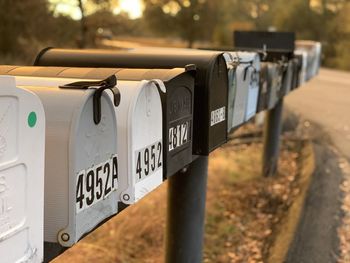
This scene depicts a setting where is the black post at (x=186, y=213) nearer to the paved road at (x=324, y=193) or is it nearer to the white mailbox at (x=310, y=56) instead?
the paved road at (x=324, y=193)

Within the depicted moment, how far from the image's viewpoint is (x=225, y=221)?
6.04 m

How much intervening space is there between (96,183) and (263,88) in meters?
2.84

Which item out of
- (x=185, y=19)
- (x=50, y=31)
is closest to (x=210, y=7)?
(x=185, y=19)

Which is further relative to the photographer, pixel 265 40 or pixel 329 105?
pixel 329 105

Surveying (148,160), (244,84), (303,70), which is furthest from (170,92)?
(303,70)

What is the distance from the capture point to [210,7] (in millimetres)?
32156

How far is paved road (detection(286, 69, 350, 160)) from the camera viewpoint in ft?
28.4

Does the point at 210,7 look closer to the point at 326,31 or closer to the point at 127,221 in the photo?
the point at 326,31

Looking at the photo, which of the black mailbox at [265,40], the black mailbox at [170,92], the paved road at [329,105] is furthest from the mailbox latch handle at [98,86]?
the paved road at [329,105]

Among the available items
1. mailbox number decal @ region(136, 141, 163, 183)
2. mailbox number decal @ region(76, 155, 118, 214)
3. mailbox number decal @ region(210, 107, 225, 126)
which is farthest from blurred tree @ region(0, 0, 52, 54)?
mailbox number decal @ region(76, 155, 118, 214)

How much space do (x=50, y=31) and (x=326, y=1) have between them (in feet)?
83.2

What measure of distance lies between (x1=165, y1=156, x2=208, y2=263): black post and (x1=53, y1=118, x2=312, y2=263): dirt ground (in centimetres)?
127

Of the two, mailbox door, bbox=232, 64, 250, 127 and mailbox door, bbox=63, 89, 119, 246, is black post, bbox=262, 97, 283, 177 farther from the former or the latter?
mailbox door, bbox=63, 89, 119, 246

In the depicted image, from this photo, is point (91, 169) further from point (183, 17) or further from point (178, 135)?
point (183, 17)
